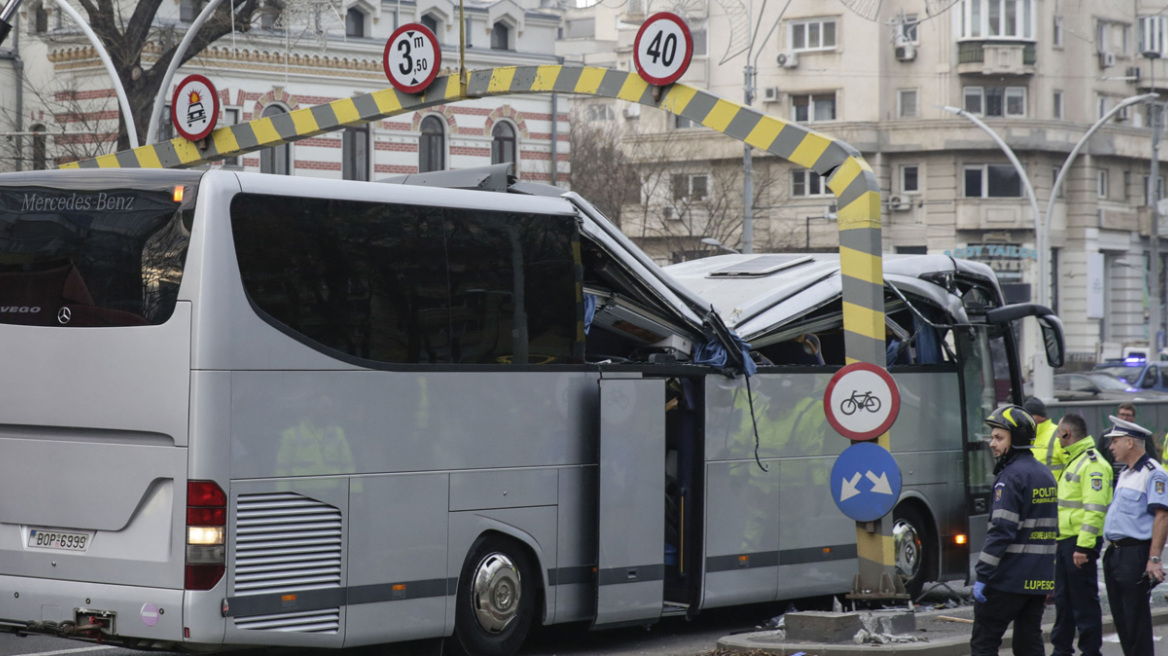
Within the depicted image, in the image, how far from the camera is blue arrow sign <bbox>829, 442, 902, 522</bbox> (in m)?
10.2

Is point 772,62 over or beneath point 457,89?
over

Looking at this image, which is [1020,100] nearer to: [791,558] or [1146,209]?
[1146,209]

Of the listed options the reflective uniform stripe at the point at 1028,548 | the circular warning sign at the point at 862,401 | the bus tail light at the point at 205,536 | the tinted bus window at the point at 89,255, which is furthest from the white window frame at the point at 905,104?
the bus tail light at the point at 205,536

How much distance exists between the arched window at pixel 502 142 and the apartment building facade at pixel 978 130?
11.9 metres

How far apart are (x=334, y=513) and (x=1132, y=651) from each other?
4940 millimetres

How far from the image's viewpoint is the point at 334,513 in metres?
8.89

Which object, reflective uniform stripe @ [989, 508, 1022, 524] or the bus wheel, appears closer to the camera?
reflective uniform stripe @ [989, 508, 1022, 524]

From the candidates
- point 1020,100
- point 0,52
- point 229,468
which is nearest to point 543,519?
point 229,468

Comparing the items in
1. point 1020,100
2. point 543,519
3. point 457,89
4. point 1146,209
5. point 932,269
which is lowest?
point 543,519

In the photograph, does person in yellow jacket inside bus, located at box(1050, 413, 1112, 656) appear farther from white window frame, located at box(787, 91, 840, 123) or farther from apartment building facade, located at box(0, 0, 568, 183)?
white window frame, located at box(787, 91, 840, 123)

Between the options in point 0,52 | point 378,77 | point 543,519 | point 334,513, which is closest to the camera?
point 334,513

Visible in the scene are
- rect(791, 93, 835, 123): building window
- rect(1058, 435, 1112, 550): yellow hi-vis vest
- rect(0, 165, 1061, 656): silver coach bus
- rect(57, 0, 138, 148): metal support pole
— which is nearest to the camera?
rect(0, 165, 1061, 656): silver coach bus

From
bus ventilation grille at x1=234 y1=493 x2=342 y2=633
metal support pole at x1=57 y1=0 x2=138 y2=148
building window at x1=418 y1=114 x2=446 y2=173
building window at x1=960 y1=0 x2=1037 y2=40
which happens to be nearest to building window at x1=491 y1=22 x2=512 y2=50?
building window at x1=418 y1=114 x2=446 y2=173

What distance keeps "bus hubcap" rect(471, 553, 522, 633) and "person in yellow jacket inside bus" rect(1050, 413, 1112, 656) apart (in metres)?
3.55
